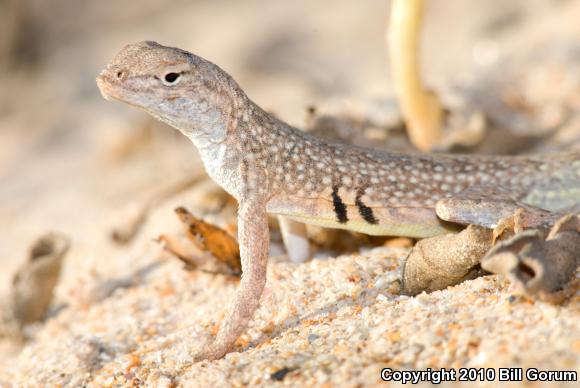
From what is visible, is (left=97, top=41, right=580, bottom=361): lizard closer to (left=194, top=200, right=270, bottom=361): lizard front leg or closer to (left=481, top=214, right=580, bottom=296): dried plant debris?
(left=194, top=200, right=270, bottom=361): lizard front leg

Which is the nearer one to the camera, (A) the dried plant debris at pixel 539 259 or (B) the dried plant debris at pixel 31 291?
(A) the dried plant debris at pixel 539 259

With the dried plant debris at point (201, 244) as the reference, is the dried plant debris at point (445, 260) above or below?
below

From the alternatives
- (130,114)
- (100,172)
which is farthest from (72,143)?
(100,172)

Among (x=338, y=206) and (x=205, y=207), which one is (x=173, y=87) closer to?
(x=338, y=206)

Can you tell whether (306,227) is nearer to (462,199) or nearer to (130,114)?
(462,199)

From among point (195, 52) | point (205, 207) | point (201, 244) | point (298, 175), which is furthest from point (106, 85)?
point (195, 52)

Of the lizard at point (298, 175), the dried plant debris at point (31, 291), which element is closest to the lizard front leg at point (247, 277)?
the lizard at point (298, 175)

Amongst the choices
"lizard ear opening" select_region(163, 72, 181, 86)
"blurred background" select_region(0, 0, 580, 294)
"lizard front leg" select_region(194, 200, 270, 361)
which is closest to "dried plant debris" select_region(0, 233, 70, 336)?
"blurred background" select_region(0, 0, 580, 294)

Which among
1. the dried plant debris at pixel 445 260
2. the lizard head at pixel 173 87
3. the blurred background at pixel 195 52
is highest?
the blurred background at pixel 195 52

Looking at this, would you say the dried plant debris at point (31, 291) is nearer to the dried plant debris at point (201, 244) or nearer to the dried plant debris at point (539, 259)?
the dried plant debris at point (201, 244)
